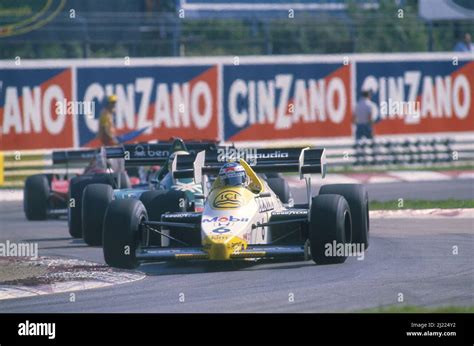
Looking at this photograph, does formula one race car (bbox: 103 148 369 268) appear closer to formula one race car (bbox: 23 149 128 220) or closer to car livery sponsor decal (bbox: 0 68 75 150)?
formula one race car (bbox: 23 149 128 220)

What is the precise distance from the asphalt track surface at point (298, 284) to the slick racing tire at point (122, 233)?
0.32 meters

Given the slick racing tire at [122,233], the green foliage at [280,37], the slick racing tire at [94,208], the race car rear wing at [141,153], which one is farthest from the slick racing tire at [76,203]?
the green foliage at [280,37]

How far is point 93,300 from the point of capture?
11.8m

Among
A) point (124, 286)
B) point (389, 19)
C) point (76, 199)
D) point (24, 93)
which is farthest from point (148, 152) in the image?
point (389, 19)

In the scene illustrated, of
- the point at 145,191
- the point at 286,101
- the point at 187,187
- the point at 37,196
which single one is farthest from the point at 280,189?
the point at 286,101

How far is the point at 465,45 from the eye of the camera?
30.4m

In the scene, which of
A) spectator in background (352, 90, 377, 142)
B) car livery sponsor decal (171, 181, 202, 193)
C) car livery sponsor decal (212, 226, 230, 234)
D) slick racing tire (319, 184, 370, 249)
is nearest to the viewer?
car livery sponsor decal (212, 226, 230, 234)

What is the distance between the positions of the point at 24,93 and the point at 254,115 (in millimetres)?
4930

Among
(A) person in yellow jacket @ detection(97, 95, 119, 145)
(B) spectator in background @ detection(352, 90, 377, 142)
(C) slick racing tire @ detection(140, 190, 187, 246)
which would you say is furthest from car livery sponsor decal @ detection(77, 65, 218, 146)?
(C) slick racing tire @ detection(140, 190, 187, 246)

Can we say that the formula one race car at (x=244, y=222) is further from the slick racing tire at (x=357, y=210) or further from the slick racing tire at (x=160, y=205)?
the slick racing tire at (x=160, y=205)

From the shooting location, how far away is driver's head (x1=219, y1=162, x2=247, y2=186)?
13.9 metres

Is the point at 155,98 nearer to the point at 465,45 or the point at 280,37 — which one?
the point at 280,37

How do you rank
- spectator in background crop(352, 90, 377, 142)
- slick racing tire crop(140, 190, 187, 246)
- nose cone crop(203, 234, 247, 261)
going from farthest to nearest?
spectator in background crop(352, 90, 377, 142), slick racing tire crop(140, 190, 187, 246), nose cone crop(203, 234, 247, 261)

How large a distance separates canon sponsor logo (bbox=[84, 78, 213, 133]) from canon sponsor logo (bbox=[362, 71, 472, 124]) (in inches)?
146
